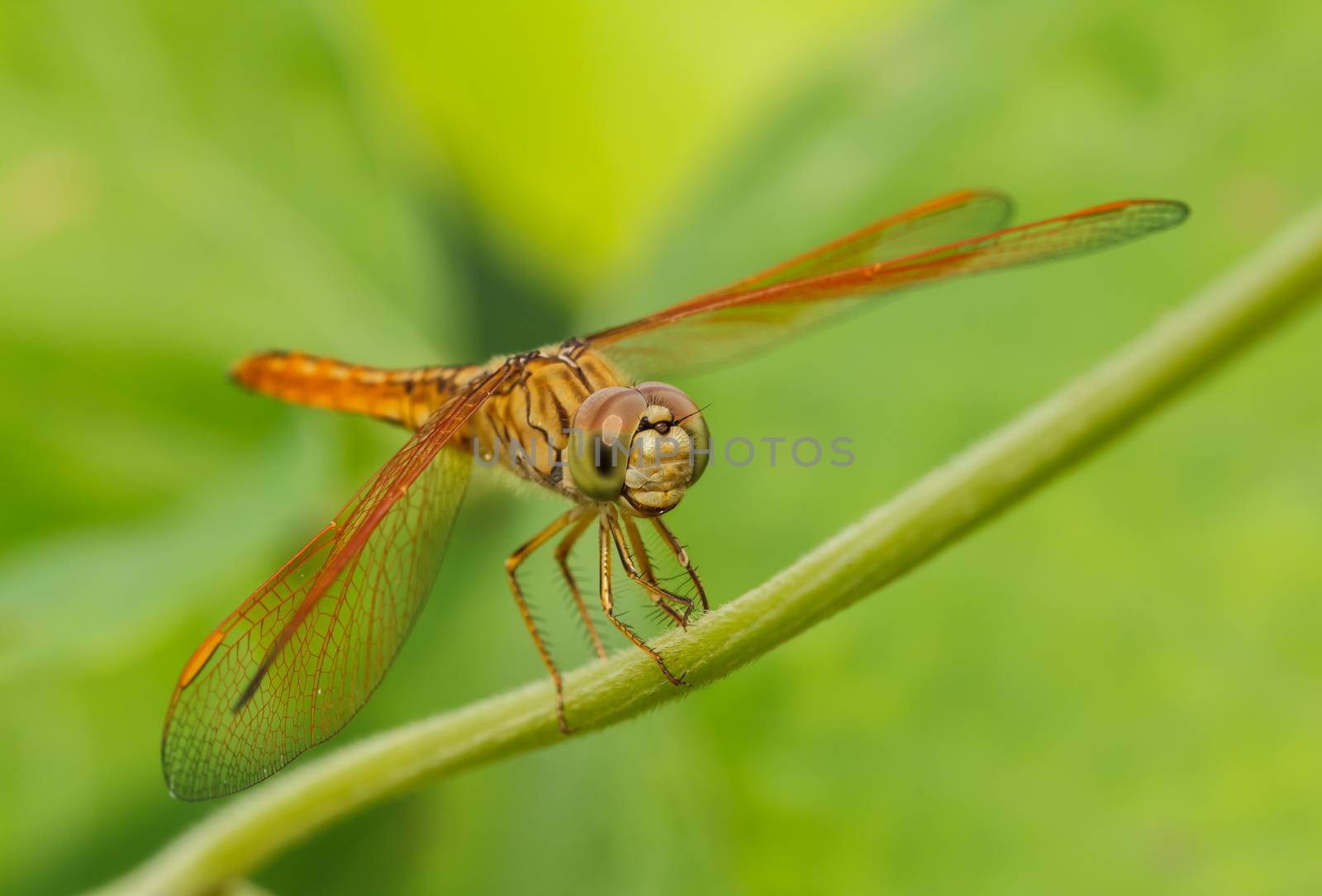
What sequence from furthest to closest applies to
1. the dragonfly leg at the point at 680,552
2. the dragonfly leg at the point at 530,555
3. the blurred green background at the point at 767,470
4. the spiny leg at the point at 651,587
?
1. the blurred green background at the point at 767,470
2. the dragonfly leg at the point at 530,555
3. the dragonfly leg at the point at 680,552
4. the spiny leg at the point at 651,587

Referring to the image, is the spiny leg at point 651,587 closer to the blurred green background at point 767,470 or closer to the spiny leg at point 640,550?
the spiny leg at point 640,550

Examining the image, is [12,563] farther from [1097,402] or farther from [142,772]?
[1097,402]

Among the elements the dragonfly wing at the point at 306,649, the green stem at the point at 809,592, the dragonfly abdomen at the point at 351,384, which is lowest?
the green stem at the point at 809,592

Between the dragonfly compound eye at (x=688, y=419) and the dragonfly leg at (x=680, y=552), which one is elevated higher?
the dragonfly compound eye at (x=688, y=419)

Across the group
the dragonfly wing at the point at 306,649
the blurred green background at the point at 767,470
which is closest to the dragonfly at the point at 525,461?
the dragonfly wing at the point at 306,649

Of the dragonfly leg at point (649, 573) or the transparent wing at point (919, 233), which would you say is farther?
the transparent wing at point (919, 233)

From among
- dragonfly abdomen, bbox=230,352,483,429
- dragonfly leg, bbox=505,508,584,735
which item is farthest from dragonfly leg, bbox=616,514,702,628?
dragonfly abdomen, bbox=230,352,483,429

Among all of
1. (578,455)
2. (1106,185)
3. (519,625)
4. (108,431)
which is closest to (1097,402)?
(578,455)

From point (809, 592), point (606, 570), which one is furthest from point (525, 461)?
point (809, 592)
